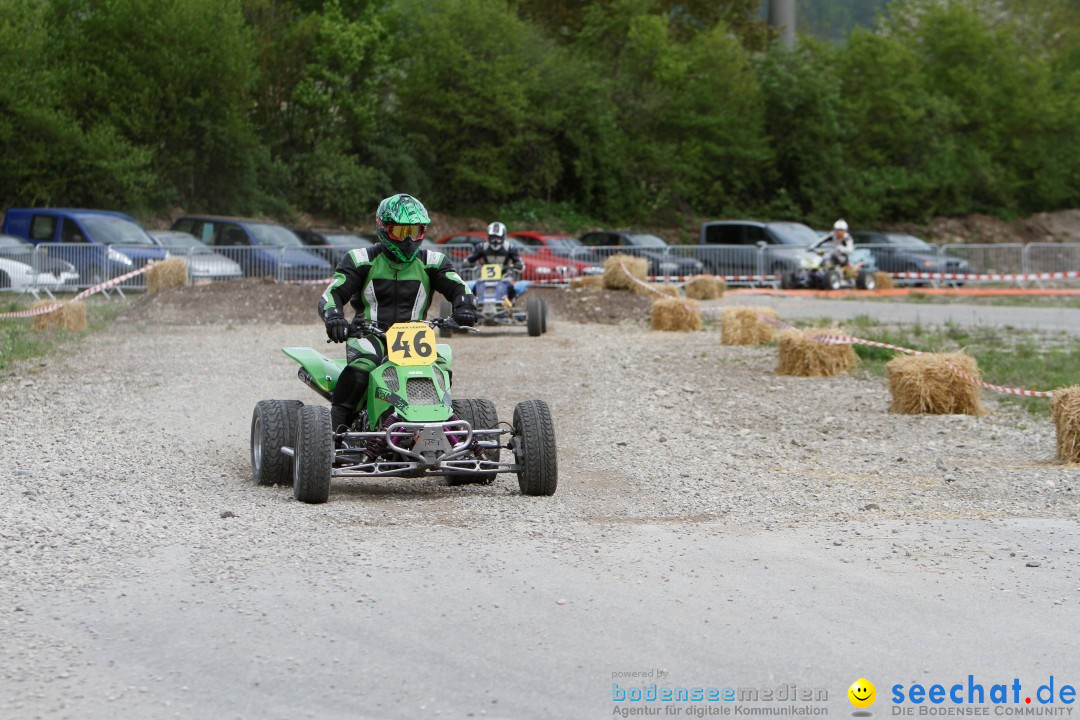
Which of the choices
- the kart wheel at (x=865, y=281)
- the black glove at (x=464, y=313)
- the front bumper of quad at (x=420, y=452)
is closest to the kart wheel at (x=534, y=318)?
the black glove at (x=464, y=313)

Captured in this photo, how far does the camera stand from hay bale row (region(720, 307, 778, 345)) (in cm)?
1916

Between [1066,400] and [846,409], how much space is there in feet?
11.4

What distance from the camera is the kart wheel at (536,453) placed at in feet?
27.3

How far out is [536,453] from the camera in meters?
8.32

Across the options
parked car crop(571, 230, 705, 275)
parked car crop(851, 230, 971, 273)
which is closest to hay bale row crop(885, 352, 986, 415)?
parked car crop(571, 230, 705, 275)

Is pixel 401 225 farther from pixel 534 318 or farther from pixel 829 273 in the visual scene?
pixel 829 273

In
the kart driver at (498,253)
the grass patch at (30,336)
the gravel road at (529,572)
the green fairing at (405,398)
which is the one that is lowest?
the gravel road at (529,572)

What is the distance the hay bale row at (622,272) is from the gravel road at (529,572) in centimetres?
1528

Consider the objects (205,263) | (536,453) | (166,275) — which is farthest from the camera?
(205,263)

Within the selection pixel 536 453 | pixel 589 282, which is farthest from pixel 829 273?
pixel 536 453

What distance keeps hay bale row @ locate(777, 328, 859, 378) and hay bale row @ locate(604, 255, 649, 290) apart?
1118cm

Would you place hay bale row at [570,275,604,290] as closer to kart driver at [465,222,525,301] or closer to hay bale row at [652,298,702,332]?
hay bale row at [652,298,702,332]

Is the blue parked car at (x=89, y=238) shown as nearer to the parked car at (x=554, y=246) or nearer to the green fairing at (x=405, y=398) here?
the parked car at (x=554, y=246)

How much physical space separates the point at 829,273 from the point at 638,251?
209 inches
